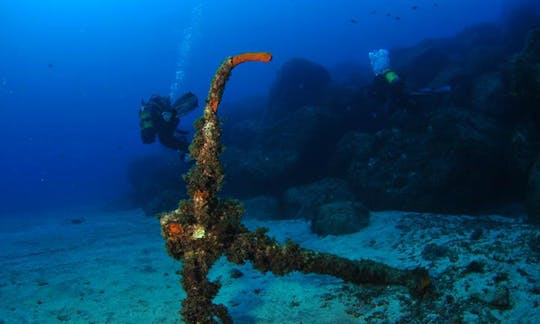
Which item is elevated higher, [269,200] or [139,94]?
[139,94]

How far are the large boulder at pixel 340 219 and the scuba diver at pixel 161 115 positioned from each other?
178 inches

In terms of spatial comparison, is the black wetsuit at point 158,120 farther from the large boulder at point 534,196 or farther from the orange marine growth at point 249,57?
the large boulder at point 534,196

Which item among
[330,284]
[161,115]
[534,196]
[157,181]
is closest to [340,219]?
[330,284]

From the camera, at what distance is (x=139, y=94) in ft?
502

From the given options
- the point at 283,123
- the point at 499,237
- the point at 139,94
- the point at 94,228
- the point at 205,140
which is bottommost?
the point at 94,228

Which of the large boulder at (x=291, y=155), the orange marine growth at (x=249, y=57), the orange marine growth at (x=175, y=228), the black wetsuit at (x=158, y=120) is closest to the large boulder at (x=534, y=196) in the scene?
the orange marine growth at (x=249, y=57)

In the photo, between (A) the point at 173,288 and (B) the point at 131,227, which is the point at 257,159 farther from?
(A) the point at 173,288

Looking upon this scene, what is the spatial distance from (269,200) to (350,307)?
7.65 m

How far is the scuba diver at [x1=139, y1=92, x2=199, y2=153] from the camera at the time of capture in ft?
30.6

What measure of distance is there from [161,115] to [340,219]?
18.2 feet

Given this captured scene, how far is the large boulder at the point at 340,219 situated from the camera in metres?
7.12

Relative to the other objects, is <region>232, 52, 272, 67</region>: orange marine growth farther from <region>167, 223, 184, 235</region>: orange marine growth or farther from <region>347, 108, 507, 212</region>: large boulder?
<region>347, 108, 507, 212</region>: large boulder

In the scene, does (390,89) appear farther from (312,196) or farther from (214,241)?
(214,241)

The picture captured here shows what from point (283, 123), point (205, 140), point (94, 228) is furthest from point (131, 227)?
point (205, 140)
